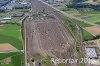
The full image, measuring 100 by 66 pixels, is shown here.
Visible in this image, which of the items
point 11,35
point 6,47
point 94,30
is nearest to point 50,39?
point 6,47

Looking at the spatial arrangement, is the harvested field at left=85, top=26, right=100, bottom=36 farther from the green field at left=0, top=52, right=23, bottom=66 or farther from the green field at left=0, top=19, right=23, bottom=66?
the green field at left=0, top=52, right=23, bottom=66

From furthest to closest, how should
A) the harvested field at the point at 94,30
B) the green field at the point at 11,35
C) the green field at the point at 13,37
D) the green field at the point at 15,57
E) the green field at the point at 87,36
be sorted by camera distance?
the harvested field at the point at 94,30 → the green field at the point at 87,36 → the green field at the point at 11,35 → the green field at the point at 13,37 → the green field at the point at 15,57

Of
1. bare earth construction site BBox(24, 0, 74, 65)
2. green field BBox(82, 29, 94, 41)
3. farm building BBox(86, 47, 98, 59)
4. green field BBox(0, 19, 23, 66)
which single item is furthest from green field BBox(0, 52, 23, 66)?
green field BBox(82, 29, 94, 41)

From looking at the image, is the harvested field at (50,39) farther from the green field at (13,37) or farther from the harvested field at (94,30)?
the harvested field at (94,30)

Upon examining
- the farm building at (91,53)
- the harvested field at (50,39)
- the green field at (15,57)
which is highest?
the harvested field at (50,39)

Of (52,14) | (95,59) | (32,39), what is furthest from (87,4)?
(95,59)

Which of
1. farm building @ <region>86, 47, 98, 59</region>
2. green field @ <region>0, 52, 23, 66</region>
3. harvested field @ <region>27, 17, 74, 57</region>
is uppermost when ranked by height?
harvested field @ <region>27, 17, 74, 57</region>

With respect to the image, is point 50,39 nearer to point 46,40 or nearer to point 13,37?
point 46,40

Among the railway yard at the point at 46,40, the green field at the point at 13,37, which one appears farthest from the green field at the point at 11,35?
the railway yard at the point at 46,40
